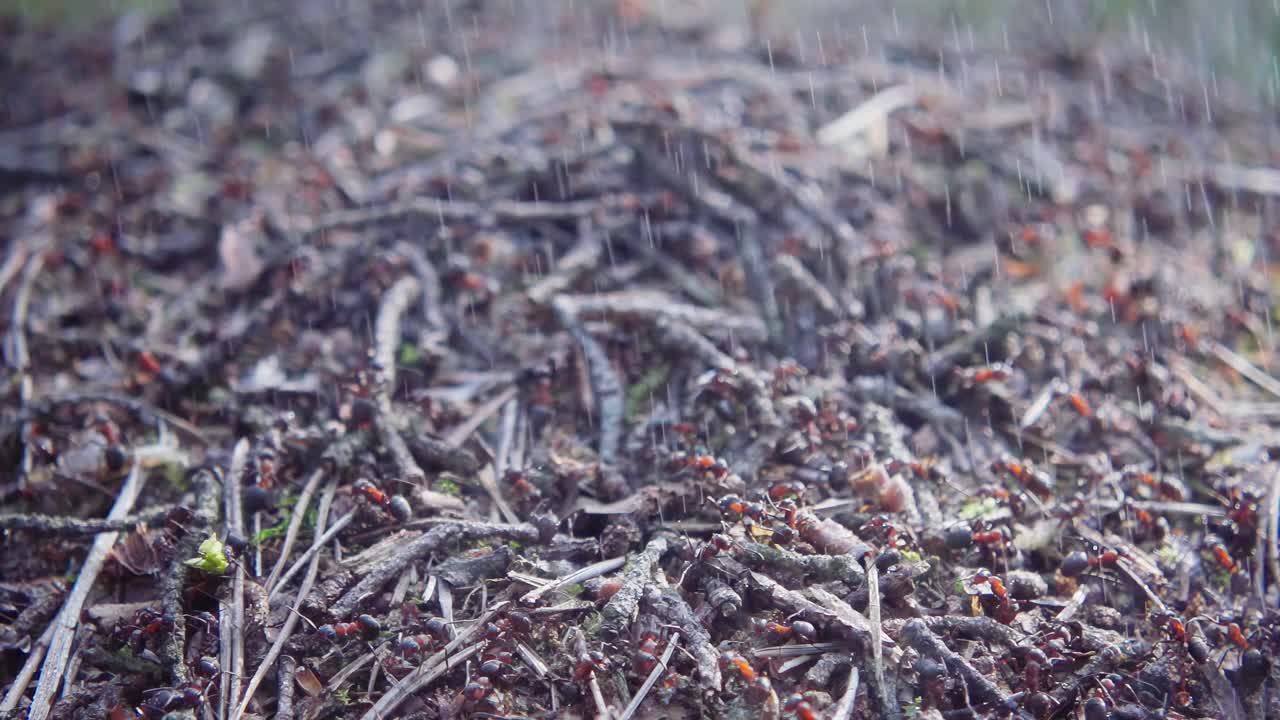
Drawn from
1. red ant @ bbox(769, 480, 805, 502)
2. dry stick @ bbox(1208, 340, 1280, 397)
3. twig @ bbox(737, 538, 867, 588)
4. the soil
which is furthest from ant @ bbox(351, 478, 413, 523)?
dry stick @ bbox(1208, 340, 1280, 397)

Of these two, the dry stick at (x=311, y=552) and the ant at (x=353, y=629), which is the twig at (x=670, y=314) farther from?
the ant at (x=353, y=629)

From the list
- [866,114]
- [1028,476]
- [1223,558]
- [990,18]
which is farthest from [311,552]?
[990,18]

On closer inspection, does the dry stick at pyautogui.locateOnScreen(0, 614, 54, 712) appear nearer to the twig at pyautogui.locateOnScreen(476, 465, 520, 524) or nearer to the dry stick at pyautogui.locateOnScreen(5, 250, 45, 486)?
the dry stick at pyautogui.locateOnScreen(5, 250, 45, 486)

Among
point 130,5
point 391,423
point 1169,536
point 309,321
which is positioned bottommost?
point 1169,536

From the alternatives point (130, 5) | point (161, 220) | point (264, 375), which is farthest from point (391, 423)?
point (130, 5)

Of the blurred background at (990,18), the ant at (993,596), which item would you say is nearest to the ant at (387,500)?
the ant at (993,596)

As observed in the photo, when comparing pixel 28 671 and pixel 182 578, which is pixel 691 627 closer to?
pixel 182 578

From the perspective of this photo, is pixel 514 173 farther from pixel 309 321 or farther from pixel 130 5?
pixel 130 5
